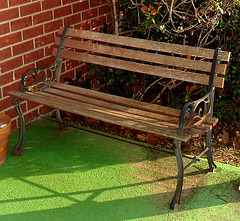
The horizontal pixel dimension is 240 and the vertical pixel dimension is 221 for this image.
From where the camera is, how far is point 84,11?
5242mm

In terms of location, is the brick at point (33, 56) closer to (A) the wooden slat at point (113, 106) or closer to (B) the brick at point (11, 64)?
(B) the brick at point (11, 64)

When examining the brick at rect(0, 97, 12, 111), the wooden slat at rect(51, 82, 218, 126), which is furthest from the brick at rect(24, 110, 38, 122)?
the wooden slat at rect(51, 82, 218, 126)

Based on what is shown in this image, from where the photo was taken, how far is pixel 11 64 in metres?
4.46

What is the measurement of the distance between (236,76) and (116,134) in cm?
136

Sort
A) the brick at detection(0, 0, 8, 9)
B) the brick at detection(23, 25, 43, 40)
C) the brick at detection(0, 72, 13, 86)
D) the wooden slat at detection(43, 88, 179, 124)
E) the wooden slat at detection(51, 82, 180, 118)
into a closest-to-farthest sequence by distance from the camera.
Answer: the wooden slat at detection(43, 88, 179, 124) → the wooden slat at detection(51, 82, 180, 118) → the brick at detection(0, 0, 8, 9) → the brick at detection(0, 72, 13, 86) → the brick at detection(23, 25, 43, 40)

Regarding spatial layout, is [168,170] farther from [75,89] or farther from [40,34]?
[40,34]

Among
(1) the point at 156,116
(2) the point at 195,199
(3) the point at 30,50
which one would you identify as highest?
(3) the point at 30,50

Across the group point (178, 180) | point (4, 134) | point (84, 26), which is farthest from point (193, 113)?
point (84, 26)

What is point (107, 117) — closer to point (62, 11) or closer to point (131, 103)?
point (131, 103)

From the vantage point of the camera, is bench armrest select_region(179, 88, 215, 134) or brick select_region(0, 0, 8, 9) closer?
bench armrest select_region(179, 88, 215, 134)

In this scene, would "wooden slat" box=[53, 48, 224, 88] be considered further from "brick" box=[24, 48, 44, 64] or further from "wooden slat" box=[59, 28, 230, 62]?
"brick" box=[24, 48, 44, 64]

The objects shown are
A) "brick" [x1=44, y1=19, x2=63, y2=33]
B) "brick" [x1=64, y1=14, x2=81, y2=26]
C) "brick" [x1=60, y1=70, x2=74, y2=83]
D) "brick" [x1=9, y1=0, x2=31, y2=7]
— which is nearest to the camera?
"brick" [x1=9, y1=0, x2=31, y2=7]

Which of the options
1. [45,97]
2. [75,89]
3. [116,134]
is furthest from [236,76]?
[45,97]

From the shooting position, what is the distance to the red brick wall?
4340mm
